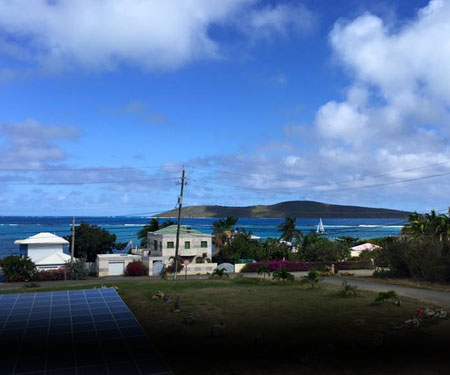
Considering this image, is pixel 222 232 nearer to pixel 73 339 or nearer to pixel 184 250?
pixel 184 250

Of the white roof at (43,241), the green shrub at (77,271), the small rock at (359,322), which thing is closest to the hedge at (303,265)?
the green shrub at (77,271)

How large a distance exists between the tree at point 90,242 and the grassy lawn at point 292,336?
38042 mm

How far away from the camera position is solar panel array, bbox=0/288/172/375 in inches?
538

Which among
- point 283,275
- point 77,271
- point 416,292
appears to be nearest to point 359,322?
point 416,292

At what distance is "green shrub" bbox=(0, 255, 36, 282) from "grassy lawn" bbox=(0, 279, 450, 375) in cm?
2307

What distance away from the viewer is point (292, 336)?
16812 mm

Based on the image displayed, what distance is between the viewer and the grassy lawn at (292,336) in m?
13.2

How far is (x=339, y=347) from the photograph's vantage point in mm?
15062

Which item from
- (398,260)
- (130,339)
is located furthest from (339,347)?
(398,260)

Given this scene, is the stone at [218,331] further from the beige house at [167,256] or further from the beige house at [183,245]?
the beige house at [183,245]

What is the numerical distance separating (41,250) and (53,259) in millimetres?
4448

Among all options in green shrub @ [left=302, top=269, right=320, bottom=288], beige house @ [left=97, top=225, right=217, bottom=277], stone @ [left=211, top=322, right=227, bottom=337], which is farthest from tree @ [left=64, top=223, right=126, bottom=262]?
stone @ [left=211, top=322, right=227, bottom=337]

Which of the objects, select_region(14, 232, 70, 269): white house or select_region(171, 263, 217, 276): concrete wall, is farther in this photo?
select_region(171, 263, 217, 276): concrete wall

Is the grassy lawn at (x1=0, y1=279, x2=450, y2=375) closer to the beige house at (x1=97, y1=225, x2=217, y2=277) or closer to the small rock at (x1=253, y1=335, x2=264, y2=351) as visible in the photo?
the small rock at (x1=253, y1=335, x2=264, y2=351)
